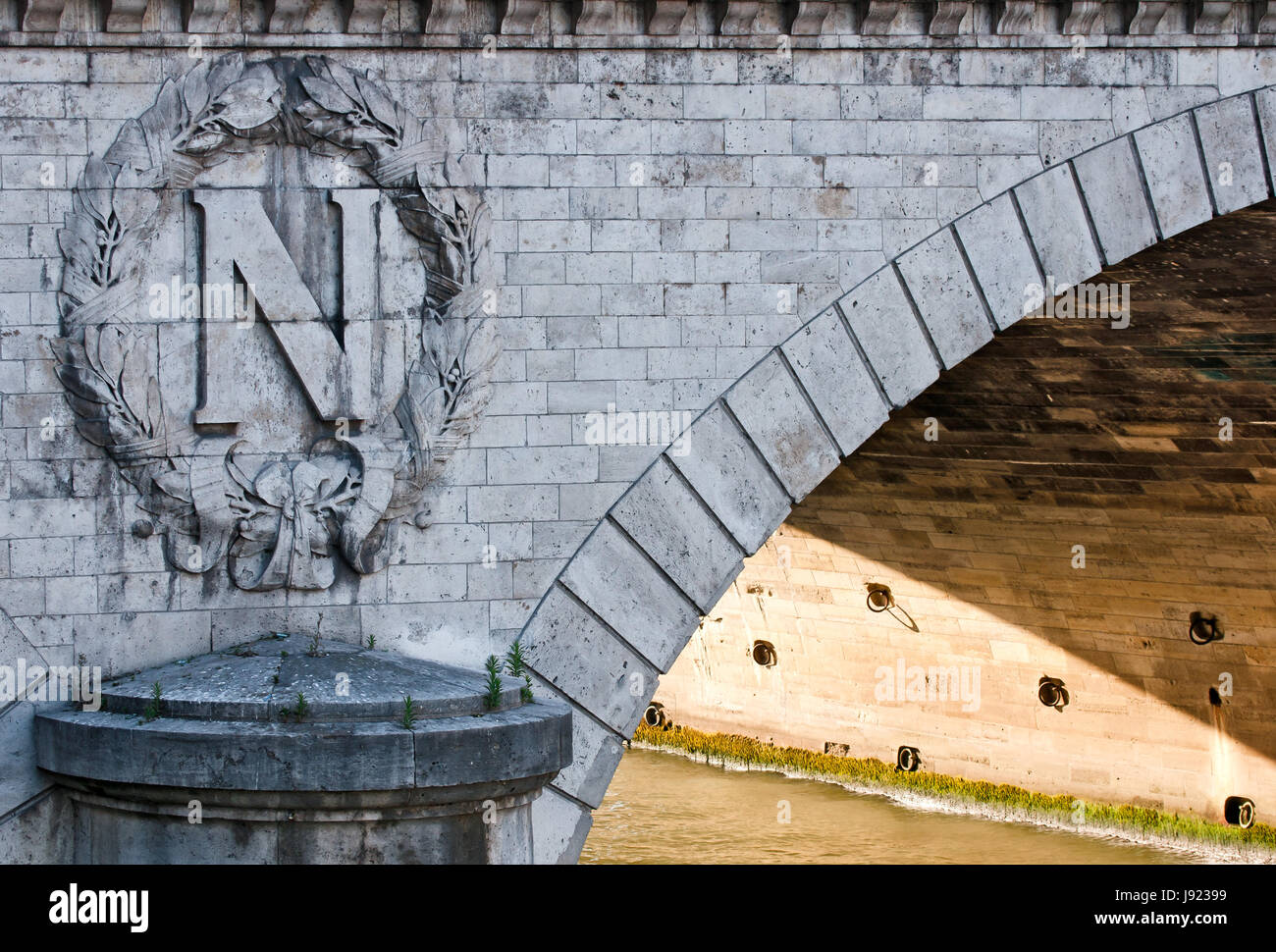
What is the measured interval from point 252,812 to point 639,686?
1.93 meters

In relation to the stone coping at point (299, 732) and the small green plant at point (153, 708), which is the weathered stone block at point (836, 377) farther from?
the small green plant at point (153, 708)

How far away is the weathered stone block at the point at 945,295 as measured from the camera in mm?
7770

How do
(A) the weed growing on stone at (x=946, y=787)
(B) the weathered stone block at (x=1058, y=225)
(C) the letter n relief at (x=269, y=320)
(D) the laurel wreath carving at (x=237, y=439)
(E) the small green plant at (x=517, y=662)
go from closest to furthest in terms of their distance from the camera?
(D) the laurel wreath carving at (x=237, y=439) → (C) the letter n relief at (x=269, y=320) → (E) the small green plant at (x=517, y=662) → (B) the weathered stone block at (x=1058, y=225) → (A) the weed growing on stone at (x=946, y=787)

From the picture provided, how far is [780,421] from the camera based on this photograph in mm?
7648

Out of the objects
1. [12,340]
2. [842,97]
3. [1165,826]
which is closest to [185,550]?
[12,340]

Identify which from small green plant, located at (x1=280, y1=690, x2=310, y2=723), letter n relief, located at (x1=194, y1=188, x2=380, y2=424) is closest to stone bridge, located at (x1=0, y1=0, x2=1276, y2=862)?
letter n relief, located at (x1=194, y1=188, x2=380, y2=424)

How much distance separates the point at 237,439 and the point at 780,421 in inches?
101

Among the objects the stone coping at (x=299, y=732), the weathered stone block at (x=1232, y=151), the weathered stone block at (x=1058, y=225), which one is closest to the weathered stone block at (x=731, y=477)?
the stone coping at (x=299, y=732)

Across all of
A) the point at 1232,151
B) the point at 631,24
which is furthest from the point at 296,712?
the point at 1232,151

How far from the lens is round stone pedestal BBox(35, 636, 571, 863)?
6422 millimetres

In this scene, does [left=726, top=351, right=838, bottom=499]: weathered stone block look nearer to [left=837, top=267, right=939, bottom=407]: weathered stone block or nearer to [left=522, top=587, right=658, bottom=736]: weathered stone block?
[left=837, top=267, right=939, bottom=407]: weathered stone block

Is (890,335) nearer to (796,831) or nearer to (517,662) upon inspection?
(517,662)

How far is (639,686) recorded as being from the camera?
7.52 metres

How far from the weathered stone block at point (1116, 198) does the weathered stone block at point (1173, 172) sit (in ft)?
0.21
